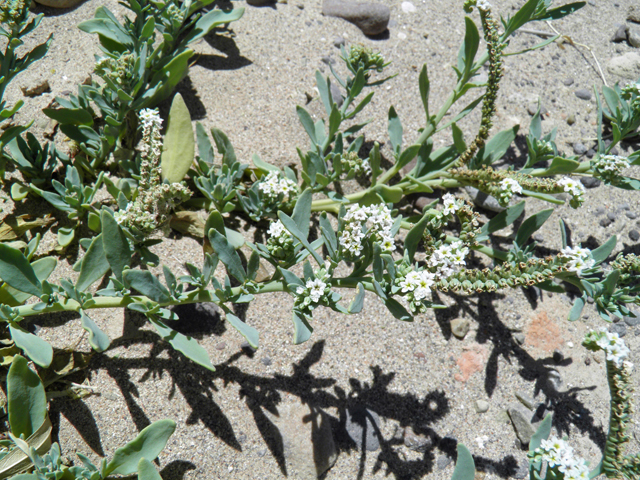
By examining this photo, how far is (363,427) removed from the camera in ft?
7.26

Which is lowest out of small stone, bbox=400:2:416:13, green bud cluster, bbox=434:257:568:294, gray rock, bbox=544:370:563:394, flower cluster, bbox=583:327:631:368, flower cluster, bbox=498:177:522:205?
gray rock, bbox=544:370:563:394

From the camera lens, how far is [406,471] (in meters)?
2.18

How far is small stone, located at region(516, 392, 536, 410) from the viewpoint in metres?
2.35

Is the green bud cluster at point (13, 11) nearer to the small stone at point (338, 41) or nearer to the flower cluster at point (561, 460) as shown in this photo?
the small stone at point (338, 41)

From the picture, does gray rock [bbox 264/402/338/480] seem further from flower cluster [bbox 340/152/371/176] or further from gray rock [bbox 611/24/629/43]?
gray rock [bbox 611/24/629/43]

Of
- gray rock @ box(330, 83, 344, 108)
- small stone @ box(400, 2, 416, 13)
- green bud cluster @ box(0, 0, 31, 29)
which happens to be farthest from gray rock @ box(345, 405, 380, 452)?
small stone @ box(400, 2, 416, 13)

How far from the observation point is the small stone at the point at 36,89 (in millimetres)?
2541

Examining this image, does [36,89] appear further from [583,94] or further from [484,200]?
[583,94]

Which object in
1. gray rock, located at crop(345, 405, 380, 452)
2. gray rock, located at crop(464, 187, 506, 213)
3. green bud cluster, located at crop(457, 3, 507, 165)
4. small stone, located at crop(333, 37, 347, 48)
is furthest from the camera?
small stone, located at crop(333, 37, 347, 48)

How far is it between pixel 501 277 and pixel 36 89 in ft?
8.46

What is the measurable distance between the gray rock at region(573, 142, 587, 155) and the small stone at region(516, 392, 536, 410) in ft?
5.16

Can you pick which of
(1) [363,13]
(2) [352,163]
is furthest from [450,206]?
(1) [363,13]

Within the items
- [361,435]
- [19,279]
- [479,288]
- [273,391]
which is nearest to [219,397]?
[273,391]

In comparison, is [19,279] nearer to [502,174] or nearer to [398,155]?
[398,155]
